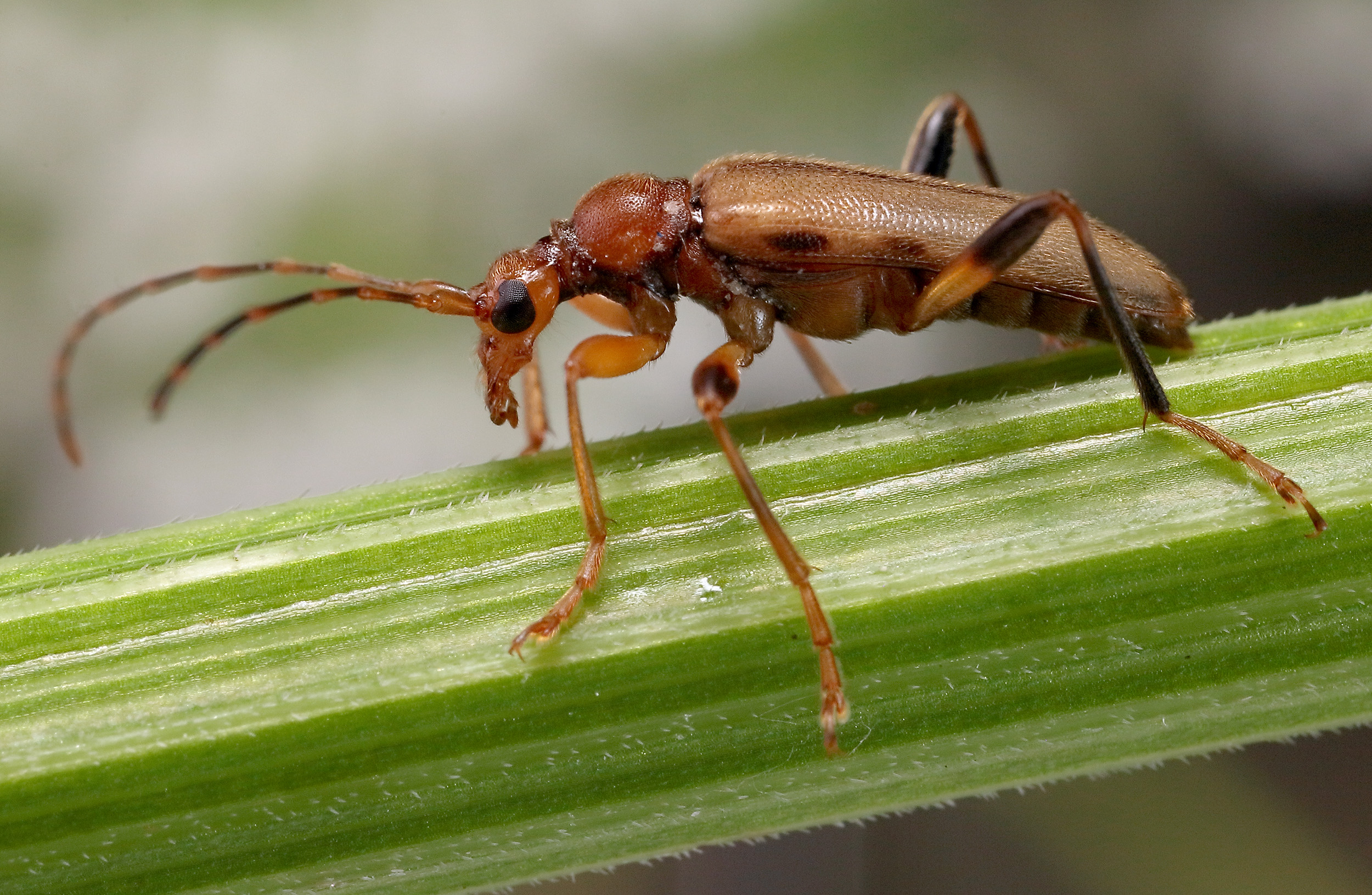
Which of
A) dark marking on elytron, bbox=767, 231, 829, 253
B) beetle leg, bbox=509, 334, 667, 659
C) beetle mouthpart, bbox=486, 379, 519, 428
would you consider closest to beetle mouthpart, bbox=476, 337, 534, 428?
beetle mouthpart, bbox=486, 379, 519, 428

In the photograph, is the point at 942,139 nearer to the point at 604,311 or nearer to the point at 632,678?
the point at 604,311

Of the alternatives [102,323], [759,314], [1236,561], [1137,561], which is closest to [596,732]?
[1137,561]

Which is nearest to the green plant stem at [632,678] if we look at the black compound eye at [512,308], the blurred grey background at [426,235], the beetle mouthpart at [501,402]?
the beetle mouthpart at [501,402]

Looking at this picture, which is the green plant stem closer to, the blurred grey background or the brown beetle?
the brown beetle

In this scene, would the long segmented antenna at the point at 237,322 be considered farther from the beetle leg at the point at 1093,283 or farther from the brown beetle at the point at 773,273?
the beetle leg at the point at 1093,283

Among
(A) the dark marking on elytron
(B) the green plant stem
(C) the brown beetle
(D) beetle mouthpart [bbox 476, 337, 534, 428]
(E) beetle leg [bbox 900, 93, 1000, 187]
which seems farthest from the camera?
(E) beetle leg [bbox 900, 93, 1000, 187]
